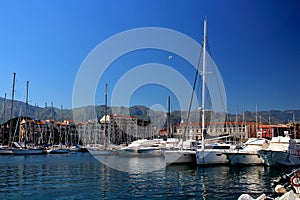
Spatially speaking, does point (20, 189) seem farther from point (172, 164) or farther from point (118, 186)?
point (172, 164)

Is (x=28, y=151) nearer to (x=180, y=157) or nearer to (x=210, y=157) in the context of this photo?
(x=180, y=157)

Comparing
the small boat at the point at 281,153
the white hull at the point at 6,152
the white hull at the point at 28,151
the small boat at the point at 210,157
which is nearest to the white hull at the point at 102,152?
the white hull at the point at 28,151

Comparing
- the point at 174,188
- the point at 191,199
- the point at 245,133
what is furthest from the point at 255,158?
the point at 245,133

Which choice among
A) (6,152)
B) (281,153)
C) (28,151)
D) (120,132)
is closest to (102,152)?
(28,151)

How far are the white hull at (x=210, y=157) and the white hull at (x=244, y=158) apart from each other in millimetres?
796

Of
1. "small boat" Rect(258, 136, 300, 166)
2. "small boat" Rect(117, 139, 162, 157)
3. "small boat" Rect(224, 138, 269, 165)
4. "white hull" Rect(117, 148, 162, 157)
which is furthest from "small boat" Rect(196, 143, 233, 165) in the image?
"white hull" Rect(117, 148, 162, 157)

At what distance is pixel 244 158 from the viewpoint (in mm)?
39812

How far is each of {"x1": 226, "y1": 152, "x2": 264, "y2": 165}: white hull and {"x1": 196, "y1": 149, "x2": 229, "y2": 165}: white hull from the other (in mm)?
796

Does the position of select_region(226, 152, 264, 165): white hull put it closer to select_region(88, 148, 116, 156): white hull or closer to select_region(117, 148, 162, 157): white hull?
select_region(117, 148, 162, 157): white hull

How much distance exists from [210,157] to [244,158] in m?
5.05

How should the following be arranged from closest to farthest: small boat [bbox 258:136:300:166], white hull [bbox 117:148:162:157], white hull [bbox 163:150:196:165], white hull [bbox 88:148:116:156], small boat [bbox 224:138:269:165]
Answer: white hull [bbox 163:150:196:165] < small boat [bbox 258:136:300:166] < small boat [bbox 224:138:269:165] < white hull [bbox 88:148:116:156] < white hull [bbox 117:148:162:157]

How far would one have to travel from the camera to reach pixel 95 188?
21.6 metres

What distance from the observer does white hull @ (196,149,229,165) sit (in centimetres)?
3734

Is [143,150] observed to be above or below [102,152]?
above
